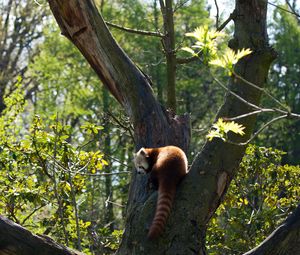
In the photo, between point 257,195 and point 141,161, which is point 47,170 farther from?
point 257,195

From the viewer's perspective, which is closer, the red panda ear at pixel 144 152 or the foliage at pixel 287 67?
the red panda ear at pixel 144 152

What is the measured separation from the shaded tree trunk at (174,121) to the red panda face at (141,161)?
0.29 feet

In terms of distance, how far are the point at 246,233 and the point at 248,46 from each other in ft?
11.8

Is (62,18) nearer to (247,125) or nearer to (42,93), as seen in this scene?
(247,125)

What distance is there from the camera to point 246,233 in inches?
300

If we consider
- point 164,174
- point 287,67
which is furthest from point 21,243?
point 287,67

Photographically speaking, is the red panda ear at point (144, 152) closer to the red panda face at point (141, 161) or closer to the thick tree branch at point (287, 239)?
the red panda face at point (141, 161)

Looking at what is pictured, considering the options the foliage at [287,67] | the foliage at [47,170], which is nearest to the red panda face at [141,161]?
the foliage at [47,170]

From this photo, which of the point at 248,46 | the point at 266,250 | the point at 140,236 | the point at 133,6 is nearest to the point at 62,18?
the point at 248,46

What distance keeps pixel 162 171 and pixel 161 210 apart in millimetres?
536

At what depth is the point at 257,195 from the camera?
7.99 metres

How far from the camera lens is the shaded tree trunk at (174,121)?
13.9ft

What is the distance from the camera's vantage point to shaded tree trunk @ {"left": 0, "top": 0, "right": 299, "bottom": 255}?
13.9ft

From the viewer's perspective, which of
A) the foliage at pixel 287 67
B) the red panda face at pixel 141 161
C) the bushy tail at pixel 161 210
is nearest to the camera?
the bushy tail at pixel 161 210
